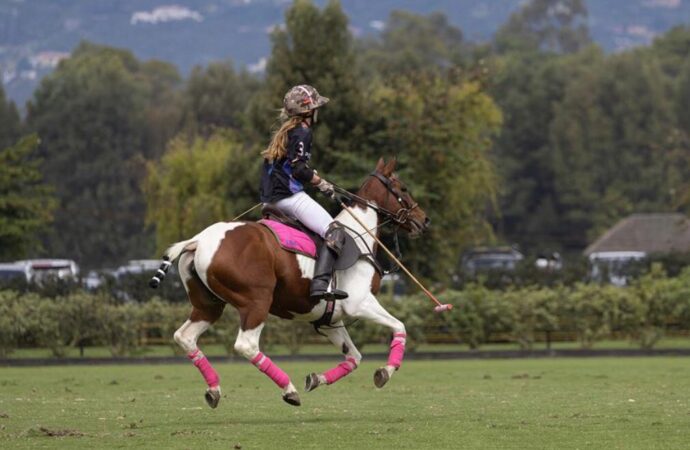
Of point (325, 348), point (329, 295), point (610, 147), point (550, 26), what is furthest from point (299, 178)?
point (550, 26)

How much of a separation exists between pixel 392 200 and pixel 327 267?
1.64 m

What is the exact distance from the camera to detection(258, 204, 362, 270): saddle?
535 inches

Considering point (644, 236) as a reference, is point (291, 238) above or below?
above

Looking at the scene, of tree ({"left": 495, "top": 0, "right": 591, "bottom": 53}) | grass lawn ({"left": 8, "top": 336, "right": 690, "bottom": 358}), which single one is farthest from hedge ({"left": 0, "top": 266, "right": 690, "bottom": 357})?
tree ({"left": 495, "top": 0, "right": 591, "bottom": 53})

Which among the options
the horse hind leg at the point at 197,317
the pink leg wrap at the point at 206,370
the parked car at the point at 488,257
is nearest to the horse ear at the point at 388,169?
the horse hind leg at the point at 197,317

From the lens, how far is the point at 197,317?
45.6 ft

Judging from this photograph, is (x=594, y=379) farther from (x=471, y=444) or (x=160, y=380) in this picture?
(x=471, y=444)

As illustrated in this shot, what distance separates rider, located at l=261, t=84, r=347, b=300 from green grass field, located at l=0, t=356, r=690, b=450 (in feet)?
5.08

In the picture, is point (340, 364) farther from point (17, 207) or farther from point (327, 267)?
point (17, 207)

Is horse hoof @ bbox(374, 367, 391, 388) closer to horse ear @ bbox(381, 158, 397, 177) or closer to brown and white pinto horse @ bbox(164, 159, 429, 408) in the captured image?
brown and white pinto horse @ bbox(164, 159, 429, 408)

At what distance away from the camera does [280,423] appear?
12.6 m

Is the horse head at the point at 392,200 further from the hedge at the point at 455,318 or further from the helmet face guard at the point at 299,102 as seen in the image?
the hedge at the point at 455,318

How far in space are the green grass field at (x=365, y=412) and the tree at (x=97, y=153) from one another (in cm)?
6700

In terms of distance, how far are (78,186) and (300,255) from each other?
84242mm
